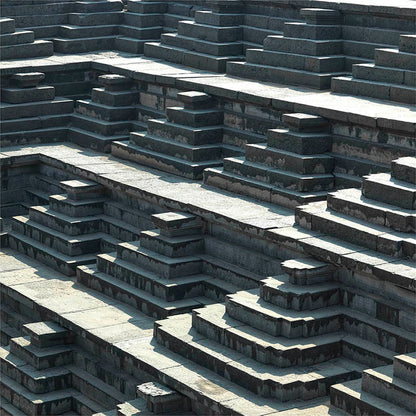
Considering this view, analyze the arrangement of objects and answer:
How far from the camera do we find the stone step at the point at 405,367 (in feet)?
32.7

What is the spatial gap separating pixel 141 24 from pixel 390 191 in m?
10.5

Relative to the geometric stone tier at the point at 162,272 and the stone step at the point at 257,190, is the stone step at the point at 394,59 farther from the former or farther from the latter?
the geometric stone tier at the point at 162,272

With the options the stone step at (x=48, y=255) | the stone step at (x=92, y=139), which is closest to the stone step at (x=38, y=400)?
the stone step at (x=48, y=255)

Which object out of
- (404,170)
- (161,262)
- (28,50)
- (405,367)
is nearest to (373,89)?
(404,170)

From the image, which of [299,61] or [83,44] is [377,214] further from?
[83,44]

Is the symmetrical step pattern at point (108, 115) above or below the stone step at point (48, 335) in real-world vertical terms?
above

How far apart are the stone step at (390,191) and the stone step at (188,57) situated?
657 centimetres

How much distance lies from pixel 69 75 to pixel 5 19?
5.27 ft

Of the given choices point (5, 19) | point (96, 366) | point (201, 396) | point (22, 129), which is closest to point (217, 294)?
point (96, 366)

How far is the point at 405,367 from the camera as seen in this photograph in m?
10.0

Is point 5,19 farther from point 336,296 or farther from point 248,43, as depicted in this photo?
point 336,296

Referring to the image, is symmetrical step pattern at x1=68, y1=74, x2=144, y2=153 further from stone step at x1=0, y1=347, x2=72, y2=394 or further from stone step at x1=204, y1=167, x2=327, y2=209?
stone step at x1=0, y1=347, x2=72, y2=394

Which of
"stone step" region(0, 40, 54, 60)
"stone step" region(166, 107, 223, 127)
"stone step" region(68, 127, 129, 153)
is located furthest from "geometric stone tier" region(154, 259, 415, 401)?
"stone step" region(0, 40, 54, 60)

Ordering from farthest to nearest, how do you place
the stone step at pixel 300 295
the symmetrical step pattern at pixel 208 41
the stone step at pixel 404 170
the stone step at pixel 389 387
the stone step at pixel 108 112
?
the symmetrical step pattern at pixel 208 41
the stone step at pixel 108 112
the stone step at pixel 404 170
the stone step at pixel 300 295
the stone step at pixel 389 387
